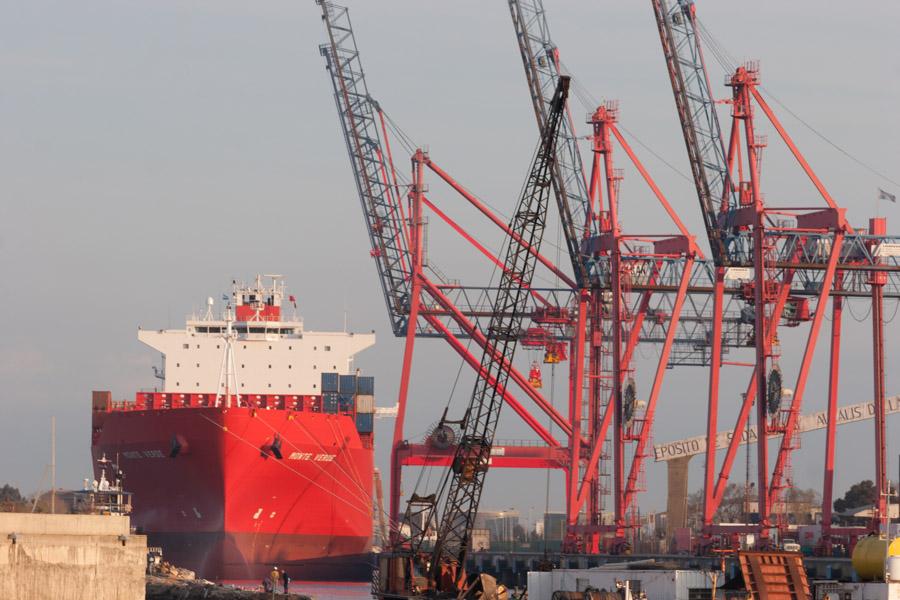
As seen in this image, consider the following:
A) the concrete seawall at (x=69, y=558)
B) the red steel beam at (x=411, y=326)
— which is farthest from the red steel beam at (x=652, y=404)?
the concrete seawall at (x=69, y=558)

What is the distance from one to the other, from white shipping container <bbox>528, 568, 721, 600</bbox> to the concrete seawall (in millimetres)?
13400

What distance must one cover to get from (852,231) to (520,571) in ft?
81.3

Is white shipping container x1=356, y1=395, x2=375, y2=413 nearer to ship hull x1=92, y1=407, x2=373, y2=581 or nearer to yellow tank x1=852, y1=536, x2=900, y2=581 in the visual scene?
ship hull x1=92, y1=407, x2=373, y2=581

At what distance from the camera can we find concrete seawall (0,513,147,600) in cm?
4709

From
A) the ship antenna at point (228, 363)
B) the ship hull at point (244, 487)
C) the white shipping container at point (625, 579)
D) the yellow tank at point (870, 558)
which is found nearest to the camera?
the yellow tank at point (870, 558)

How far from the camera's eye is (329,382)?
315ft

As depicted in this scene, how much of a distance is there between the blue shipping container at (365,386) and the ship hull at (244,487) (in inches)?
158

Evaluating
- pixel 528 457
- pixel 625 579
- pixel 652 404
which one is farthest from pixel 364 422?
pixel 625 579

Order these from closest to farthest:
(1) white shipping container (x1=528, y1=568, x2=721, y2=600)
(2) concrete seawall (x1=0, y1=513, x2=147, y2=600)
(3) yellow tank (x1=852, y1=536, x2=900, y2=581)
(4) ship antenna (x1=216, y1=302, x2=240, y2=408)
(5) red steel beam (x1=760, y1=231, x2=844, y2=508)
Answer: (2) concrete seawall (x1=0, y1=513, x2=147, y2=600)
(3) yellow tank (x1=852, y1=536, x2=900, y2=581)
(1) white shipping container (x1=528, y1=568, x2=721, y2=600)
(5) red steel beam (x1=760, y1=231, x2=844, y2=508)
(4) ship antenna (x1=216, y1=302, x2=240, y2=408)

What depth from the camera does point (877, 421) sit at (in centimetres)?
6931

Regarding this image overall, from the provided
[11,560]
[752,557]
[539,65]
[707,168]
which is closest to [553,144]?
[707,168]

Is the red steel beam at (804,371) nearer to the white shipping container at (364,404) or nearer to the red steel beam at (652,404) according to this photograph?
the red steel beam at (652,404)

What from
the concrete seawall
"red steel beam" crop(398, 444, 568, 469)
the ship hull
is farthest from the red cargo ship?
the concrete seawall

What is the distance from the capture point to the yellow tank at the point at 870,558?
51.2 meters
